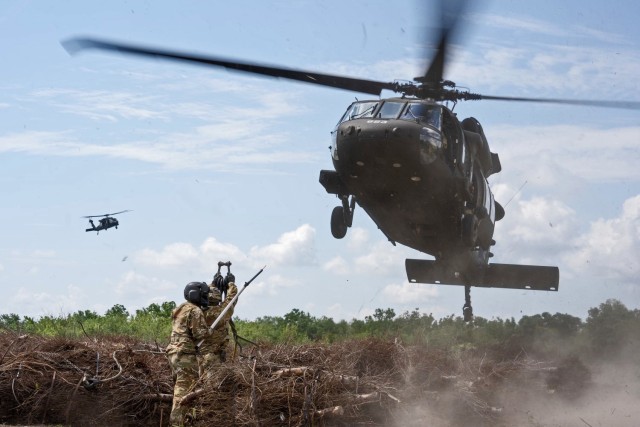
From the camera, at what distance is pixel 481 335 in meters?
20.4

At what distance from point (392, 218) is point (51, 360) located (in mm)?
6662

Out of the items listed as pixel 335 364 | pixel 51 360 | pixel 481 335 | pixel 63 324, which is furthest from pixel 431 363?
pixel 63 324

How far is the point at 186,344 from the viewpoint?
10.6m

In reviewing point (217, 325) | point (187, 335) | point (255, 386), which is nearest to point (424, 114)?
point (217, 325)

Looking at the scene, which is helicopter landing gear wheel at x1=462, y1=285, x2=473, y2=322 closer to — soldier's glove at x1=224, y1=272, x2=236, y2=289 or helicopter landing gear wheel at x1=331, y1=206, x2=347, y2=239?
helicopter landing gear wheel at x1=331, y1=206, x2=347, y2=239

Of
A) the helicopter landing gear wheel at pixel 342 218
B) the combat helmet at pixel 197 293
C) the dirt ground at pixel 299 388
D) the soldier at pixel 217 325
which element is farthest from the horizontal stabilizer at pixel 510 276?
the combat helmet at pixel 197 293

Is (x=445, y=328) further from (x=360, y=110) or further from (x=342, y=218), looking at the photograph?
(x=360, y=110)

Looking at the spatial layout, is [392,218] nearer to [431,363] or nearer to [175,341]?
[431,363]

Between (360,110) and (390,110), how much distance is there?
56 cm

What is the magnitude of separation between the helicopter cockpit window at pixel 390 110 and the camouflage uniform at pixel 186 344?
5.50 metres

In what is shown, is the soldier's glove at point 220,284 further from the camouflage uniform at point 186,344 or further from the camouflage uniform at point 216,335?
the camouflage uniform at point 186,344

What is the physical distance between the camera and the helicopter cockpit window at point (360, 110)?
599 inches

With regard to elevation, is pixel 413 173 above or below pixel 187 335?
above

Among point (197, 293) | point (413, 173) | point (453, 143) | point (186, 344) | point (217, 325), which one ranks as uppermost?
point (453, 143)
